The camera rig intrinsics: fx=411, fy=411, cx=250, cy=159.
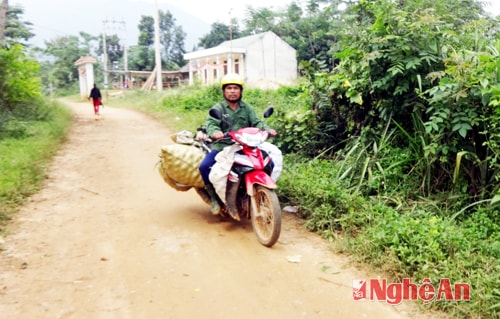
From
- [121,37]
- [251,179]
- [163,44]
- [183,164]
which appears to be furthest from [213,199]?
[163,44]

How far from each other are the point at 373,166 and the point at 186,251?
2385 mm

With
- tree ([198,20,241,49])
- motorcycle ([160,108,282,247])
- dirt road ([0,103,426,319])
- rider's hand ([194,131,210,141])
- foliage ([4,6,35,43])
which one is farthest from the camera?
tree ([198,20,241,49])

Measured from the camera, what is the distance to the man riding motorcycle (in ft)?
14.3

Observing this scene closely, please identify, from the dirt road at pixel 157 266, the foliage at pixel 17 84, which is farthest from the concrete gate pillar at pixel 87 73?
the dirt road at pixel 157 266

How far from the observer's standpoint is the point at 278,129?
6727mm

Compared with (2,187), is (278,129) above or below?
above

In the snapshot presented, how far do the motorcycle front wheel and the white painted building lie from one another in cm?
1905

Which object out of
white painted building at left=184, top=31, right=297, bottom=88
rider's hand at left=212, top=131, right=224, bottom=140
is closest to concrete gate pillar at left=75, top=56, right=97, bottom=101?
white painted building at left=184, top=31, right=297, bottom=88

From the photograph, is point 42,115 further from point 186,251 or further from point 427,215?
point 427,215

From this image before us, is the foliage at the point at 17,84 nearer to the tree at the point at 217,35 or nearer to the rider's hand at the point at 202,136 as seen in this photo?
the rider's hand at the point at 202,136

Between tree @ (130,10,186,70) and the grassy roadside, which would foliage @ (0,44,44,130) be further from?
tree @ (130,10,186,70)

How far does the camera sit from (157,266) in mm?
3531

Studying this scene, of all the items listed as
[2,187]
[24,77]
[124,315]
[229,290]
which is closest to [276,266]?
[229,290]

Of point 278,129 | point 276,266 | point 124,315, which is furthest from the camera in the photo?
point 278,129
